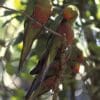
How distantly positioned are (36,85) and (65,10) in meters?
0.19

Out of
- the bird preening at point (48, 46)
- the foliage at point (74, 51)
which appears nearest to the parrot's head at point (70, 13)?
the bird preening at point (48, 46)

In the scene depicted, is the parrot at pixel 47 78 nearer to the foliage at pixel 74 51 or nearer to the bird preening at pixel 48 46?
the bird preening at pixel 48 46

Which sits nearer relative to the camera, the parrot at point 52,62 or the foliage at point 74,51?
the parrot at point 52,62

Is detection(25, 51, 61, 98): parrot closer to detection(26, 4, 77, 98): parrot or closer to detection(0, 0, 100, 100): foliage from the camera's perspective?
detection(26, 4, 77, 98): parrot

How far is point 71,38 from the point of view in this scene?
0.92 m

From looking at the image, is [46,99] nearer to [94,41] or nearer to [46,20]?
[46,20]

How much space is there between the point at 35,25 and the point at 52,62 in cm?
9

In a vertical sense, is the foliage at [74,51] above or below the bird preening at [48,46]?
below

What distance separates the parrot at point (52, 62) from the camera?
0.87 meters

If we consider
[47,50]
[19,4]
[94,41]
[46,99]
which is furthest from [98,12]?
[47,50]

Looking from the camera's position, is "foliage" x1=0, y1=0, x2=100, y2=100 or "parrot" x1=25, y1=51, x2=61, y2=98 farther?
"foliage" x1=0, y1=0, x2=100, y2=100

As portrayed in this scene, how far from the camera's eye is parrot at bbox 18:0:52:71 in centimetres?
88

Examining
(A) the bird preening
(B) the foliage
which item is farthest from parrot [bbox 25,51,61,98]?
(B) the foliage

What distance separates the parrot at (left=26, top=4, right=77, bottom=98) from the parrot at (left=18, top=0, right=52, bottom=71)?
0.04 m
